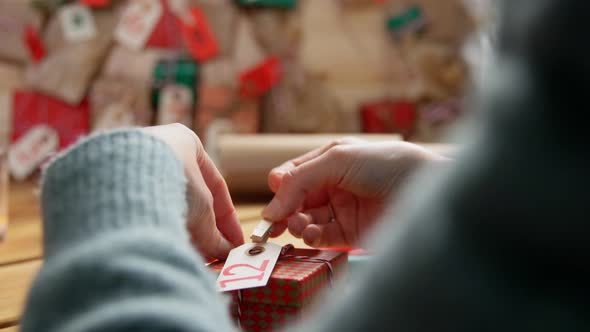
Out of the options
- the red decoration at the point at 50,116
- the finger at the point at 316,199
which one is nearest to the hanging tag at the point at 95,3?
the red decoration at the point at 50,116

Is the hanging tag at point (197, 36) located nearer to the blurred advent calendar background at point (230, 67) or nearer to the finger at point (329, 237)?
the blurred advent calendar background at point (230, 67)

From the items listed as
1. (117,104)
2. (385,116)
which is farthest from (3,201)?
(385,116)

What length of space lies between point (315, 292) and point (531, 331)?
1.28 ft

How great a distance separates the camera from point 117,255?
0.32m

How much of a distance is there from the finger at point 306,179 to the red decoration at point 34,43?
1.11 meters

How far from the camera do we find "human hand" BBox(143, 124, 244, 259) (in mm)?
597

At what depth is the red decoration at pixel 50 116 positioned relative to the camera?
1.58 metres

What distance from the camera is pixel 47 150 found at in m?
1.60

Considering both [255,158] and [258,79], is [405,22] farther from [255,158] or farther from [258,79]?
[255,158]

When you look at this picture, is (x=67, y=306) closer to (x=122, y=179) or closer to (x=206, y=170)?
(x=122, y=179)

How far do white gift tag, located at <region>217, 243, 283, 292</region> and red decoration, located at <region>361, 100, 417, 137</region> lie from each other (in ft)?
3.79

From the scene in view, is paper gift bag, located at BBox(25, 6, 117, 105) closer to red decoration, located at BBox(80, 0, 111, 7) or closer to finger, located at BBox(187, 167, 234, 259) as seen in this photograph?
red decoration, located at BBox(80, 0, 111, 7)

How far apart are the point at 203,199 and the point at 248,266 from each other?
0.26ft

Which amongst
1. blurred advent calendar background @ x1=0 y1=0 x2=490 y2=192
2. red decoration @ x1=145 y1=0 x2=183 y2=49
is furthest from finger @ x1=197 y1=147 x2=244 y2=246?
red decoration @ x1=145 y1=0 x2=183 y2=49
